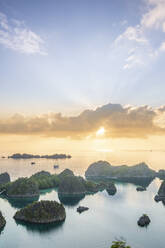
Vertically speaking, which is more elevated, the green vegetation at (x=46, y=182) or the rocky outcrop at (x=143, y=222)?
the green vegetation at (x=46, y=182)

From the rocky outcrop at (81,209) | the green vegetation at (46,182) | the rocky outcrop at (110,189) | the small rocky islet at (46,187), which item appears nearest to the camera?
the small rocky islet at (46,187)

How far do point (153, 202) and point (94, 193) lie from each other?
4195cm

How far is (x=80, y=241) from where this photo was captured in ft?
282

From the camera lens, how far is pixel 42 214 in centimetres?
10281

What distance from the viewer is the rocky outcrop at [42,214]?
10175 centimetres

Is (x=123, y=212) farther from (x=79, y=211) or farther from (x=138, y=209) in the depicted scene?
(x=79, y=211)

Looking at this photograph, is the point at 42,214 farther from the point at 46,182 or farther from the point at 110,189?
the point at 110,189

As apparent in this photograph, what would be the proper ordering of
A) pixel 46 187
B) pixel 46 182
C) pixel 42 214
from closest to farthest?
pixel 42 214 → pixel 46 187 → pixel 46 182

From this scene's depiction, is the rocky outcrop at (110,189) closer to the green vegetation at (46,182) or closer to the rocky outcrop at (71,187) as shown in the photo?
the rocky outcrop at (71,187)

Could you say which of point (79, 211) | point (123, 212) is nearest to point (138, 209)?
point (123, 212)

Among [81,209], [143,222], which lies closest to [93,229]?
[143,222]

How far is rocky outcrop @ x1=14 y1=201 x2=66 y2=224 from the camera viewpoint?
101750 millimetres

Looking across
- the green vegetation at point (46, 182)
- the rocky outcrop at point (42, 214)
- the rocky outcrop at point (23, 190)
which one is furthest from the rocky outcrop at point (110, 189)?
the rocky outcrop at point (42, 214)

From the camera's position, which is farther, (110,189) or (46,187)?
(110,189)
